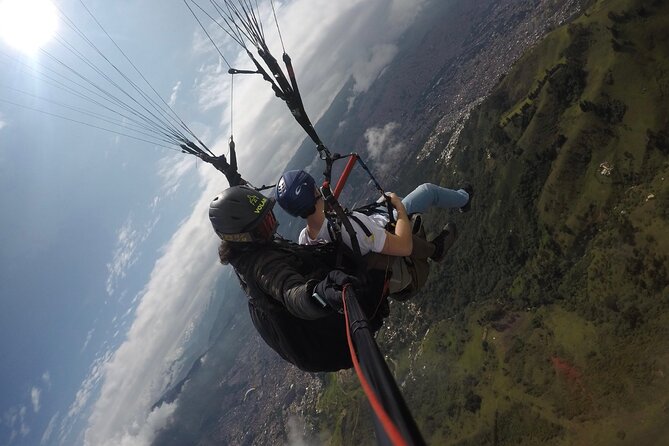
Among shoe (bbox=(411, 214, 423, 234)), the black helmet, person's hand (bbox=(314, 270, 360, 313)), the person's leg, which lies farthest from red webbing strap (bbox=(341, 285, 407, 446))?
the person's leg

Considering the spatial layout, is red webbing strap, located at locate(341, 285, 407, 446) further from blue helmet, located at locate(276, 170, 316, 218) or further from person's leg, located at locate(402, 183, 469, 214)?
person's leg, located at locate(402, 183, 469, 214)

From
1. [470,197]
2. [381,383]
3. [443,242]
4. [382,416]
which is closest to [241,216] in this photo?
[381,383]

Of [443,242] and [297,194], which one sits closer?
[297,194]

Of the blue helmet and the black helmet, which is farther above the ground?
the black helmet

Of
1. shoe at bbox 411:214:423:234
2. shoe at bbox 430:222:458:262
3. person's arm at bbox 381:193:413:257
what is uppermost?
person's arm at bbox 381:193:413:257

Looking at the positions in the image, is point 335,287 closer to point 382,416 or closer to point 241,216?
point 382,416

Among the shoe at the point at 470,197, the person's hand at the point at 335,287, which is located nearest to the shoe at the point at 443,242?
the shoe at the point at 470,197
